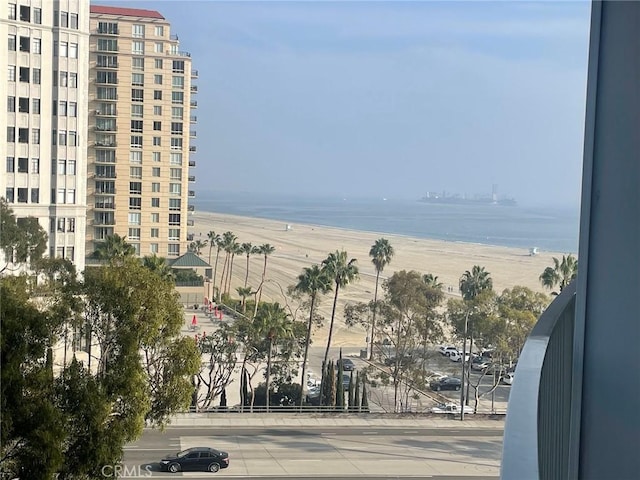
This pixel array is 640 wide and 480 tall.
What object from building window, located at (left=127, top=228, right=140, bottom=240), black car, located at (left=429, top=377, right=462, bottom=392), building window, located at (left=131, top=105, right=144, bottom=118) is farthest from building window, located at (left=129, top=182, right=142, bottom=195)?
black car, located at (left=429, top=377, right=462, bottom=392)

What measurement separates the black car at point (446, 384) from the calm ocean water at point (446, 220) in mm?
16724

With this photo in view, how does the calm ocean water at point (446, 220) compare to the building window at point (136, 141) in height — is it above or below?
below

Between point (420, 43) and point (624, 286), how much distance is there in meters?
34.6

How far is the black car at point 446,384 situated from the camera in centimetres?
909

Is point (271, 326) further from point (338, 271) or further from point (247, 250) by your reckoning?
point (247, 250)

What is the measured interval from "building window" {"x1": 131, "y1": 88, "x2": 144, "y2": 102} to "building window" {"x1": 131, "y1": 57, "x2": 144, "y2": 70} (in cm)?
42

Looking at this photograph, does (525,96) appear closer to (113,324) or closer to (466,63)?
(466,63)

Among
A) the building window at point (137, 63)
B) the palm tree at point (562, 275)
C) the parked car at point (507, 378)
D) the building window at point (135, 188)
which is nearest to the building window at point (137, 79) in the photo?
the building window at point (137, 63)

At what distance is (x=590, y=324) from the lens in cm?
89

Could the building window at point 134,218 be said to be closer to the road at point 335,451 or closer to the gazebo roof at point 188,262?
the gazebo roof at point 188,262

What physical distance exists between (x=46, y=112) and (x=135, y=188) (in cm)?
609

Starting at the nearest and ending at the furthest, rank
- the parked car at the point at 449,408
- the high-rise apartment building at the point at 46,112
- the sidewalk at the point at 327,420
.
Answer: the sidewalk at the point at 327,420
the parked car at the point at 449,408
the high-rise apartment building at the point at 46,112

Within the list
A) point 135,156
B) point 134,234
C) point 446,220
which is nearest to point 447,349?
point 134,234

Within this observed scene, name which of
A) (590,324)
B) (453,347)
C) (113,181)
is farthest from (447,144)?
(590,324)
